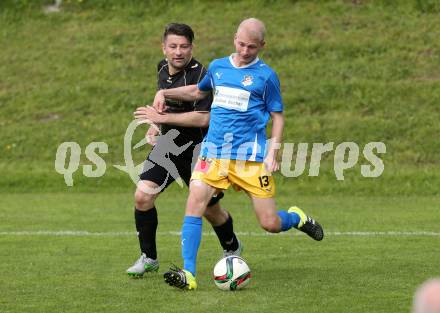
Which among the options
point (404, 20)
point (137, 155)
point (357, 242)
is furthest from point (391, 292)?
point (404, 20)

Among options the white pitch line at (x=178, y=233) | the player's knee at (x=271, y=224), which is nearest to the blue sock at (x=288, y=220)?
the player's knee at (x=271, y=224)

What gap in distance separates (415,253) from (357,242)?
1058mm

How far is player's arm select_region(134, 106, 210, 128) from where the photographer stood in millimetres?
7734

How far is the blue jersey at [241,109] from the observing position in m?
7.48

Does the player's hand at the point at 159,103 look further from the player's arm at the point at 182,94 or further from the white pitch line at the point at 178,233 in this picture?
the white pitch line at the point at 178,233

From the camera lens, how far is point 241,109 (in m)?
7.50

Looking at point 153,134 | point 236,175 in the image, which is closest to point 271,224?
point 236,175

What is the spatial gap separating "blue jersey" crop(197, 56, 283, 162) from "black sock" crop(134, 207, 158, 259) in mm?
928

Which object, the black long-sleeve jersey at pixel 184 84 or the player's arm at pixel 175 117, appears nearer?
the player's arm at pixel 175 117

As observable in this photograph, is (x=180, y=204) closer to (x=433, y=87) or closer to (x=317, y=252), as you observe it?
(x=317, y=252)

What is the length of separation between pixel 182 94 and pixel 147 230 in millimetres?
1201

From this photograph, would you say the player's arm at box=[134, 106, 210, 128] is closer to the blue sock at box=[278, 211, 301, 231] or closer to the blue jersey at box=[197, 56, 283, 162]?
the blue jersey at box=[197, 56, 283, 162]

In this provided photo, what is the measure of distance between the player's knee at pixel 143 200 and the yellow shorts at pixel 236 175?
66 centimetres

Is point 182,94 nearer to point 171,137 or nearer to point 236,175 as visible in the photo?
point 171,137
